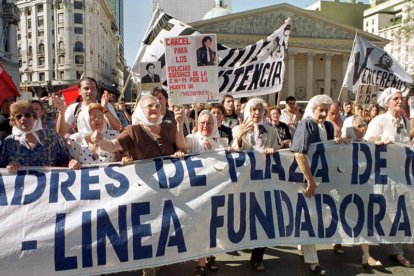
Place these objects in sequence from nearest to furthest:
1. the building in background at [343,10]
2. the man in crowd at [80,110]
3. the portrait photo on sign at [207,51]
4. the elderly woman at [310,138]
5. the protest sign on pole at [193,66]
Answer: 1. the elderly woman at [310,138]
2. the man in crowd at [80,110]
3. the protest sign on pole at [193,66]
4. the portrait photo on sign at [207,51]
5. the building in background at [343,10]

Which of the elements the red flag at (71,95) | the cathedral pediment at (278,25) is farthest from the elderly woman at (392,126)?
the cathedral pediment at (278,25)

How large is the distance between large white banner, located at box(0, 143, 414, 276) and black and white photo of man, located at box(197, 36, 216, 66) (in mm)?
1248

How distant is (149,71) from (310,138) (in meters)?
3.12

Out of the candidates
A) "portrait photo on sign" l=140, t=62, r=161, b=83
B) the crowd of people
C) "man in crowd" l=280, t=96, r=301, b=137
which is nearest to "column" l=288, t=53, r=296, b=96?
"man in crowd" l=280, t=96, r=301, b=137

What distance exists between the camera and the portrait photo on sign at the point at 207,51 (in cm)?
512

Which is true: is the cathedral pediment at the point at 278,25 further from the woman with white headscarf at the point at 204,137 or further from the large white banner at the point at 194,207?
the large white banner at the point at 194,207

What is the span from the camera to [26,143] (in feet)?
12.8

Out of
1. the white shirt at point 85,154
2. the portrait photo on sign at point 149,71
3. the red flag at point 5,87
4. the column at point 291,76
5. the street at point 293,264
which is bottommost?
the street at point 293,264

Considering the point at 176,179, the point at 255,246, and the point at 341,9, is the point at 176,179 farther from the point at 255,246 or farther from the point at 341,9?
the point at 341,9

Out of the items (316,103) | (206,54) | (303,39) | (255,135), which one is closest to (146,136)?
(255,135)

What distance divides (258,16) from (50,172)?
193 feet

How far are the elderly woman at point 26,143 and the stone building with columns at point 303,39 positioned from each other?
5422cm

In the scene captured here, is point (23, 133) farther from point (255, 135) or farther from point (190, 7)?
point (190, 7)

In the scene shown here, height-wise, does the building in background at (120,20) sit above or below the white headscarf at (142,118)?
above
